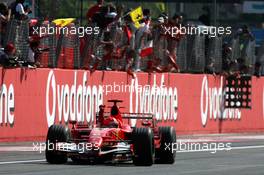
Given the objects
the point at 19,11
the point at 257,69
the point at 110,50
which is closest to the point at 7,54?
the point at 19,11

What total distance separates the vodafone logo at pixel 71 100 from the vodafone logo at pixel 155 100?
185 centimetres

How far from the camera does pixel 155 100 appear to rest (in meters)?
29.4

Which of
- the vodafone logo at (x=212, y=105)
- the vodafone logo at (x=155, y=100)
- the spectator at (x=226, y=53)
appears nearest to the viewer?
the vodafone logo at (x=155, y=100)

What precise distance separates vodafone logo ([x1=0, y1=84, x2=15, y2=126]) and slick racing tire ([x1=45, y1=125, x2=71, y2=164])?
5280mm

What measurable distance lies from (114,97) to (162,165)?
31.2 ft

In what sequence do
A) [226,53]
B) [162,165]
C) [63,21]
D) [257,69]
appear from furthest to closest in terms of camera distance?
[257,69] → [226,53] → [63,21] → [162,165]

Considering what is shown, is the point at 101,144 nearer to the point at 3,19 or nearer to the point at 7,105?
the point at 7,105

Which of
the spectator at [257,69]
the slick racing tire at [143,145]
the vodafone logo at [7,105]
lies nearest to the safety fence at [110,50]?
the vodafone logo at [7,105]

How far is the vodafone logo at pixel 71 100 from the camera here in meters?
25.2

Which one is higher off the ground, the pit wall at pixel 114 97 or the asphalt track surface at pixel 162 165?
the pit wall at pixel 114 97

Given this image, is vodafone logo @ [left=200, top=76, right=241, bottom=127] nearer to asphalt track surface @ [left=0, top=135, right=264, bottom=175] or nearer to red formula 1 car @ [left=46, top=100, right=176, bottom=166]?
asphalt track surface @ [left=0, top=135, right=264, bottom=175]

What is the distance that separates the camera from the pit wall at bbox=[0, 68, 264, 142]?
23.9m

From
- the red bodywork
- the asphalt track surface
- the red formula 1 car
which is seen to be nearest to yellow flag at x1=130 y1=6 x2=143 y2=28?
the asphalt track surface

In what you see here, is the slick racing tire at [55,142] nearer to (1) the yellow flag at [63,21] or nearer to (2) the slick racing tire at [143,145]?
(2) the slick racing tire at [143,145]
